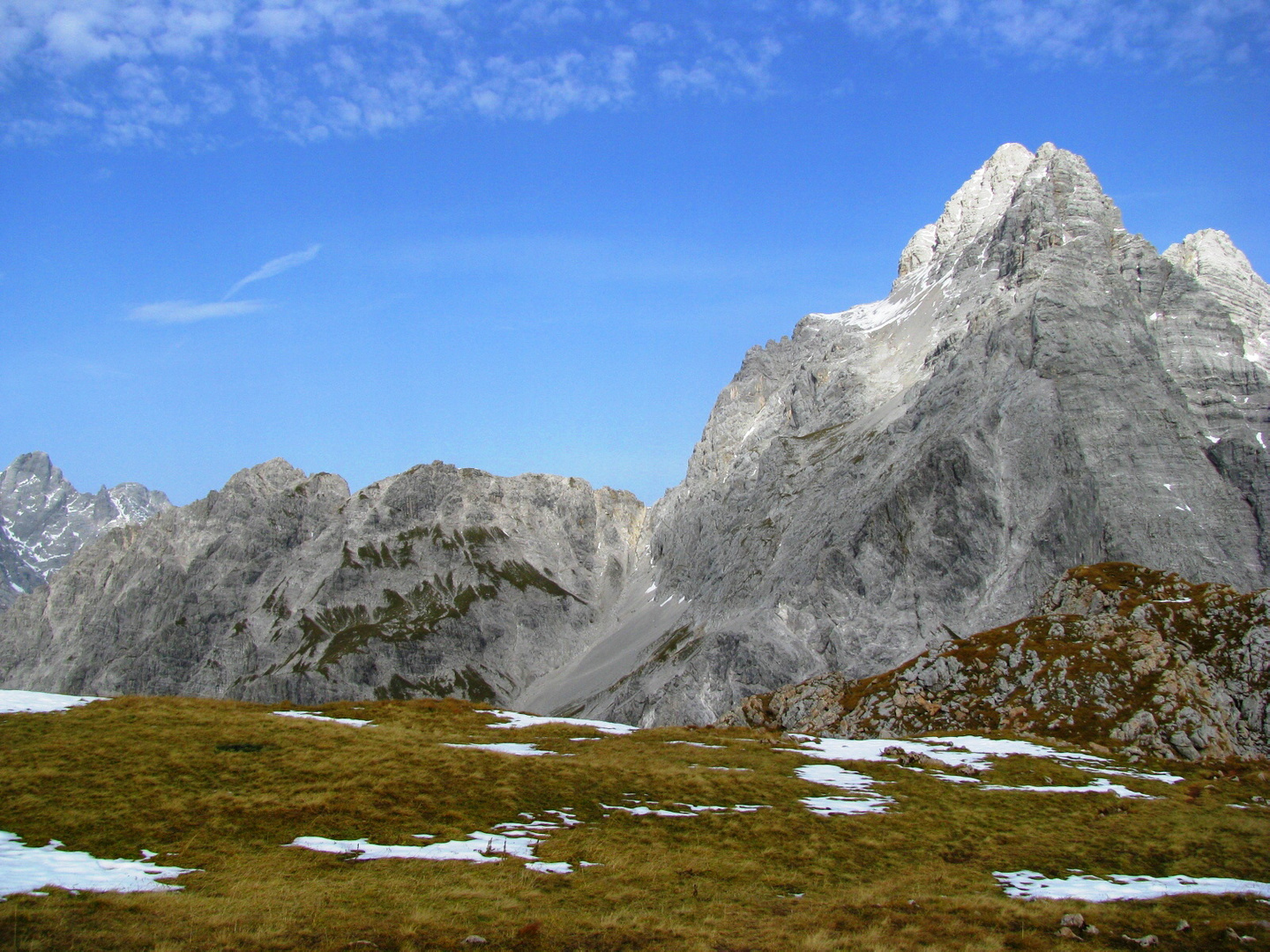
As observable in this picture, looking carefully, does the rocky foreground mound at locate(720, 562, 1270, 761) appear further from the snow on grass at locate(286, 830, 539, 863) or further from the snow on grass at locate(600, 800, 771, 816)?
the snow on grass at locate(286, 830, 539, 863)

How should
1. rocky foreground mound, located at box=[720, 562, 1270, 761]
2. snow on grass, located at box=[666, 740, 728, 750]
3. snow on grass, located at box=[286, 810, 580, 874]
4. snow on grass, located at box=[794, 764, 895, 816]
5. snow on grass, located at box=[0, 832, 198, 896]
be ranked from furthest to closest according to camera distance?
rocky foreground mound, located at box=[720, 562, 1270, 761] → snow on grass, located at box=[666, 740, 728, 750] → snow on grass, located at box=[794, 764, 895, 816] → snow on grass, located at box=[286, 810, 580, 874] → snow on grass, located at box=[0, 832, 198, 896]

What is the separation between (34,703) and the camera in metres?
40.6

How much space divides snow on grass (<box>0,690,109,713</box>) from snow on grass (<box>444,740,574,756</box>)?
1869cm

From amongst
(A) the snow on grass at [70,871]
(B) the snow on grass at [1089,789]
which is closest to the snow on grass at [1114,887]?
(B) the snow on grass at [1089,789]

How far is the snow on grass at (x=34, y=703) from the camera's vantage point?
38.6 m

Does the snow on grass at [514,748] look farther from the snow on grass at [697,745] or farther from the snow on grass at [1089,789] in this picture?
the snow on grass at [1089,789]

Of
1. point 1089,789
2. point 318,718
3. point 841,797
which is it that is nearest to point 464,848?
point 841,797

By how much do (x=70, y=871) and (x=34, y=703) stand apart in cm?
2395

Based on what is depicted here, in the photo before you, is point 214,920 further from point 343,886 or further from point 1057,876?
point 1057,876

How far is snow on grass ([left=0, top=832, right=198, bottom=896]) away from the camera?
20.2 metres

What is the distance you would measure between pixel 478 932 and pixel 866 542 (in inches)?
6583

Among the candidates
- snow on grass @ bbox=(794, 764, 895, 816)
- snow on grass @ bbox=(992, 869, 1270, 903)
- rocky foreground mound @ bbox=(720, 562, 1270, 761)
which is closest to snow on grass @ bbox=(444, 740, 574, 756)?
snow on grass @ bbox=(794, 764, 895, 816)

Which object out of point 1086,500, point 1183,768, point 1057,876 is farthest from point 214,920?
point 1086,500

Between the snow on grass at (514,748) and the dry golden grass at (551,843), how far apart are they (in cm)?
127
